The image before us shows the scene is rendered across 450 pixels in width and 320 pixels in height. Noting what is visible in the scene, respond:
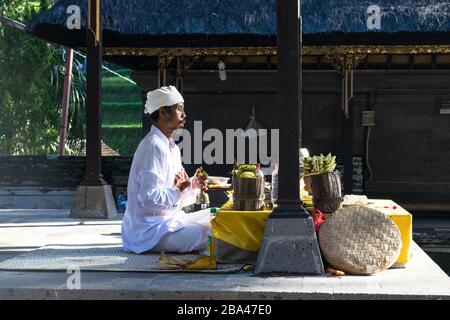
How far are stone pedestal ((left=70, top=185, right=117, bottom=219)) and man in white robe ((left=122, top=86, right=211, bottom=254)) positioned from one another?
4.60m

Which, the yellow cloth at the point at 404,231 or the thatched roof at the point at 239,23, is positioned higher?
the thatched roof at the point at 239,23

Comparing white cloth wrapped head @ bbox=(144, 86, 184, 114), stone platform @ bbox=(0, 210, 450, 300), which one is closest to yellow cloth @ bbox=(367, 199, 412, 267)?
stone platform @ bbox=(0, 210, 450, 300)

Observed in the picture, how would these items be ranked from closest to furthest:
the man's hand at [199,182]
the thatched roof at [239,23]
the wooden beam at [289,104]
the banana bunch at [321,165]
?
the wooden beam at [289,104] < the man's hand at [199,182] < the banana bunch at [321,165] < the thatched roof at [239,23]

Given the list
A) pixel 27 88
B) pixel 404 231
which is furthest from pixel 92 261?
pixel 27 88

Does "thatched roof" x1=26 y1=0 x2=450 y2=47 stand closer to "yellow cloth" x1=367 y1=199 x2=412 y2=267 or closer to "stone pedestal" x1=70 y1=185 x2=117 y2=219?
"stone pedestal" x1=70 y1=185 x2=117 y2=219

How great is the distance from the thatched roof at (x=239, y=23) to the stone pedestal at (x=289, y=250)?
7.57 m

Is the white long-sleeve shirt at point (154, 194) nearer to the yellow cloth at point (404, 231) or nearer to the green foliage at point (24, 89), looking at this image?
the yellow cloth at point (404, 231)

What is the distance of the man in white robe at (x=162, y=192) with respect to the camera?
726cm

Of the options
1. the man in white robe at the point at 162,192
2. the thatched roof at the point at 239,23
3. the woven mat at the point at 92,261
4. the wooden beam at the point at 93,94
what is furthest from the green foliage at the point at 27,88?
the man in white robe at the point at 162,192

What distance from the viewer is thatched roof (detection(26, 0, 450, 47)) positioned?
45.3 ft
